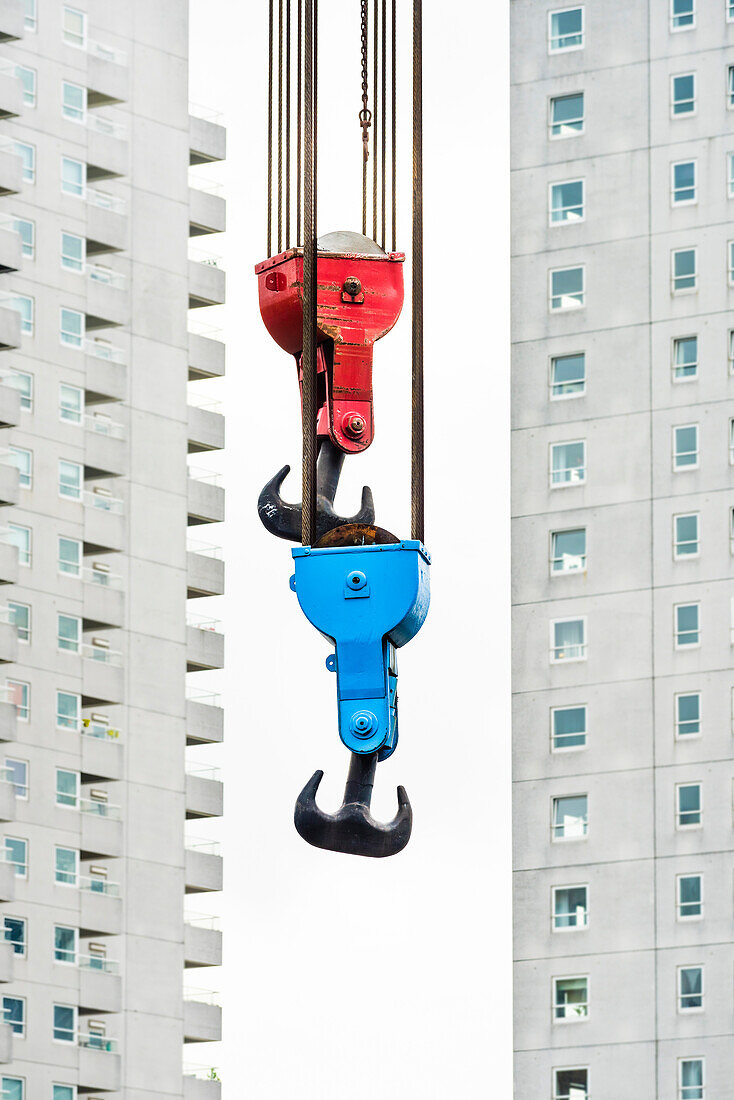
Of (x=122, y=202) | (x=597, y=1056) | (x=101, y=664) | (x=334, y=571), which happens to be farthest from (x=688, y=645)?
(x=334, y=571)

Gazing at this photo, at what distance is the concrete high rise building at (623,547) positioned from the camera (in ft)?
320

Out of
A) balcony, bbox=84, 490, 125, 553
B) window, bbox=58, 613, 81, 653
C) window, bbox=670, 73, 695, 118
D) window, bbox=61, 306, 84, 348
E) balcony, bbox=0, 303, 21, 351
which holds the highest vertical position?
window, bbox=670, 73, 695, 118

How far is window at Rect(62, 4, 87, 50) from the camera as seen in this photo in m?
112

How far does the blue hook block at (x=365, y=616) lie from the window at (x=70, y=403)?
8156 cm

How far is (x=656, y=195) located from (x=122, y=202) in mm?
19883

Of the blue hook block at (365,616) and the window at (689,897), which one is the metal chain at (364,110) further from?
the window at (689,897)

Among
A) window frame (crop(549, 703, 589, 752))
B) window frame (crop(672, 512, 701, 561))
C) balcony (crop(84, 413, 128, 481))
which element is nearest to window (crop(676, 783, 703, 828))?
window frame (crop(549, 703, 589, 752))

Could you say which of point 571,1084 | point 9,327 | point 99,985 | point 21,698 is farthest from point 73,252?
point 571,1084

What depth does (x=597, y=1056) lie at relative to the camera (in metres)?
Result: 97.4

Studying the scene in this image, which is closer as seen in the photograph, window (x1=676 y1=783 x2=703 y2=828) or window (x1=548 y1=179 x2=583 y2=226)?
window (x1=676 y1=783 x2=703 y2=828)

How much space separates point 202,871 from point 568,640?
1612cm

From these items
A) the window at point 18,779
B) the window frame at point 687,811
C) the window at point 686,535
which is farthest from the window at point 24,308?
the window frame at point 687,811

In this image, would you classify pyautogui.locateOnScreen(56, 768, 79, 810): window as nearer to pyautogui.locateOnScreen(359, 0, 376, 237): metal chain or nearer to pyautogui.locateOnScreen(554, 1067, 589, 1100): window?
pyautogui.locateOnScreen(554, 1067, 589, 1100): window

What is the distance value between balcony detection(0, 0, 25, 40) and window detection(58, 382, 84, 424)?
1160 cm
